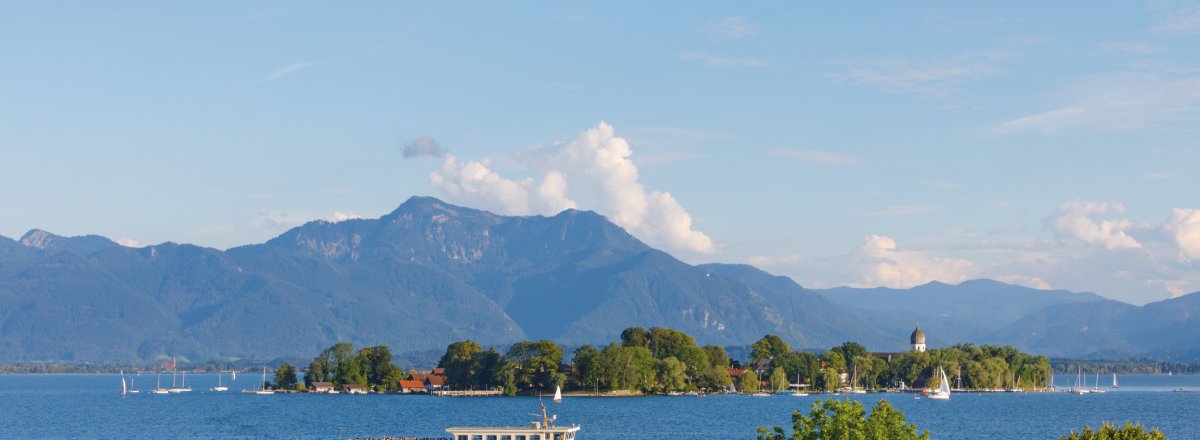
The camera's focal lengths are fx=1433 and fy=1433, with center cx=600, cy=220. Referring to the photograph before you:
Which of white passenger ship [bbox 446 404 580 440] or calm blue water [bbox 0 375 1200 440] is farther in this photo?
calm blue water [bbox 0 375 1200 440]

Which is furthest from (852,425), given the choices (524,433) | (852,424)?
(524,433)

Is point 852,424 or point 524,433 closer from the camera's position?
point 852,424

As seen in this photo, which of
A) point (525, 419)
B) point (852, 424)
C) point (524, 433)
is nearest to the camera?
point (852, 424)

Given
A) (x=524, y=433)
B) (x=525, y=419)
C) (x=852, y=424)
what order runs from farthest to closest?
1. (x=525, y=419)
2. (x=524, y=433)
3. (x=852, y=424)

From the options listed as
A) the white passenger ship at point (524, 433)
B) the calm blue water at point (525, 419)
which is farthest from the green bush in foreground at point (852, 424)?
the calm blue water at point (525, 419)

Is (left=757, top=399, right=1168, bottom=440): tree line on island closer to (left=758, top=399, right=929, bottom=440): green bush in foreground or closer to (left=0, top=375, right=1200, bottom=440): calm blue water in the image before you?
(left=758, top=399, right=929, bottom=440): green bush in foreground

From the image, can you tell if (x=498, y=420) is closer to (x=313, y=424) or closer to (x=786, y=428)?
(x=313, y=424)

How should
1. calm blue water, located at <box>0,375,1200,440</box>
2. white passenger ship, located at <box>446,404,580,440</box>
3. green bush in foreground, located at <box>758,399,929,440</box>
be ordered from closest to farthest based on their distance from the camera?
1. green bush in foreground, located at <box>758,399,929,440</box>
2. white passenger ship, located at <box>446,404,580,440</box>
3. calm blue water, located at <box>0,375,1200,440</box>

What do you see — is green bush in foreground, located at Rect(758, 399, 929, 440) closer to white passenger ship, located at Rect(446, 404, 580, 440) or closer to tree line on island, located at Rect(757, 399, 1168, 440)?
tree line on island, located at Rect(757, 399, 1168, 440)

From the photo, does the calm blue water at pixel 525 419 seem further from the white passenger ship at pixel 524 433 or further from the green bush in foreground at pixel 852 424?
the green bush in foreground at pixel 852 424

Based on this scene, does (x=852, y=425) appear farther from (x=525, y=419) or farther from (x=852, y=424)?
(x=525, y=419)

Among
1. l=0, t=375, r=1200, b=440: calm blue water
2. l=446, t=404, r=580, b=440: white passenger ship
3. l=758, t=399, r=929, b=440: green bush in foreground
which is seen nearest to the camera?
l=758, t=399, r=929, b=440: green bush in foreground

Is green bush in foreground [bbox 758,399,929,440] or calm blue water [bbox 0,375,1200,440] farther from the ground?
green bush in foreground [bbox 758,399,929,440]

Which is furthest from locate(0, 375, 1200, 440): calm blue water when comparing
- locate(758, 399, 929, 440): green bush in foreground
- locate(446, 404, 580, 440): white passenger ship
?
locate(758, 399, 929, 440): green bush in foreground
